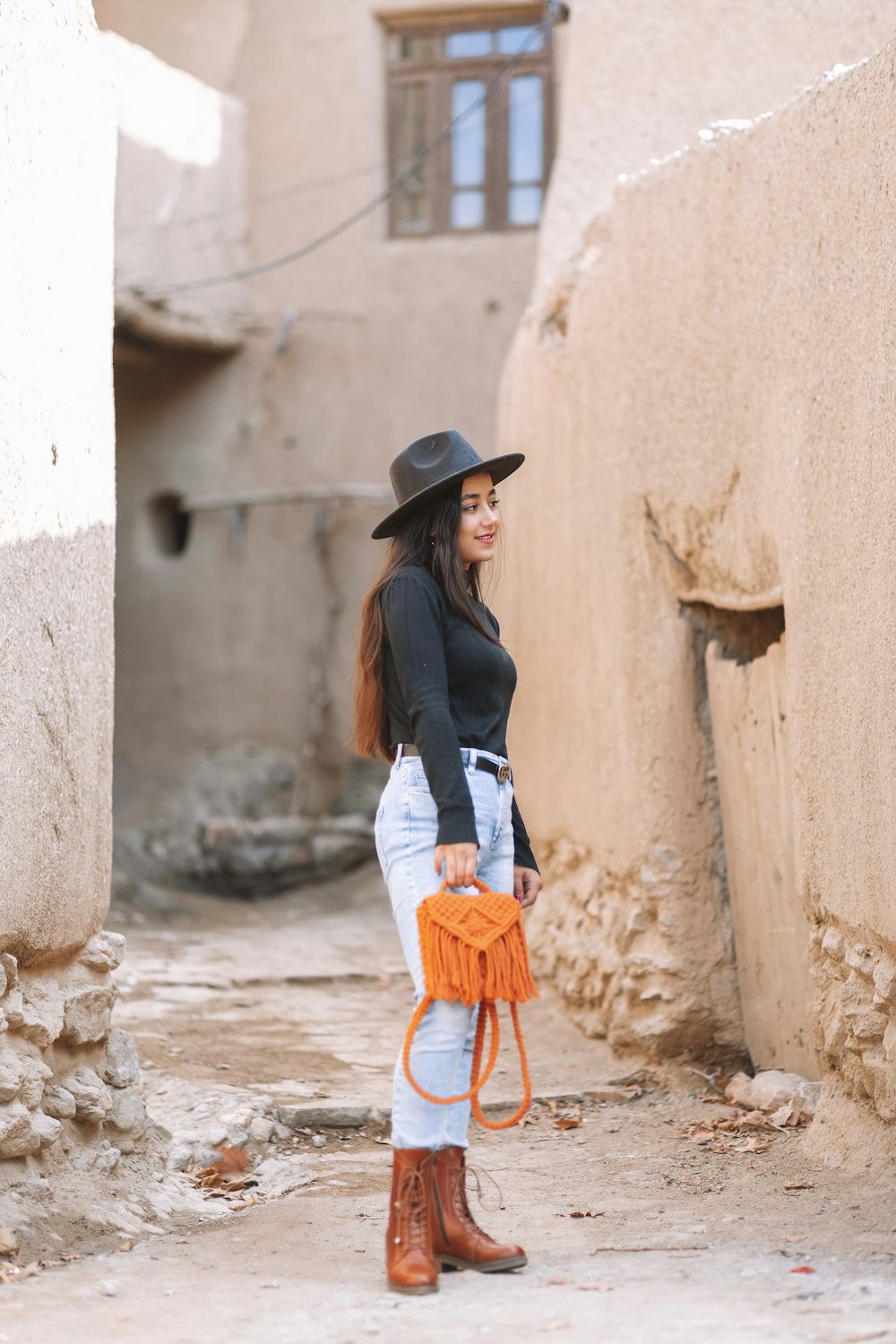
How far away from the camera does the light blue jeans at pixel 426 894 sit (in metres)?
2.87

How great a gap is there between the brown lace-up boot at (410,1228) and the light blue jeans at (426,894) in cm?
3

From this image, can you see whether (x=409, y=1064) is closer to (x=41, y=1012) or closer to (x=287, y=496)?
(x=41, y=1012)

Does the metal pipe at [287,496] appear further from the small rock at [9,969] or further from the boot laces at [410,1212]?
the boot laces at [410,1212]

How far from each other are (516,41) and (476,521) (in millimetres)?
8961

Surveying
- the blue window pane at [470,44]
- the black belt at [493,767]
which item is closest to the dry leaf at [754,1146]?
the black belt at [493,767]

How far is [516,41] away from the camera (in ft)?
35.9

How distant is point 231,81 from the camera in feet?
37.5

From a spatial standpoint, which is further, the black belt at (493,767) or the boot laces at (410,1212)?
the black belt at (493,767)

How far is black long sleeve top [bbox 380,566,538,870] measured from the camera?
283cm

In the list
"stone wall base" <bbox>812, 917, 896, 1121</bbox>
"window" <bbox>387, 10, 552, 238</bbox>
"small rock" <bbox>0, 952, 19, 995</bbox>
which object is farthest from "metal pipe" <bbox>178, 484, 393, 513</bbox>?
"small rock" <bbox>0, 952, 19, 995</bbox>

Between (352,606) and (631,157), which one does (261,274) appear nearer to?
(352,606)

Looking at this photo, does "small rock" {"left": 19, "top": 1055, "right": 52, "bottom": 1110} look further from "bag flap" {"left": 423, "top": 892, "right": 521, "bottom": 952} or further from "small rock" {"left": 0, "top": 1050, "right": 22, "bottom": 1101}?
"bag flap" {"left": 423, "top": 892, "right": 521, "bottom": 952}

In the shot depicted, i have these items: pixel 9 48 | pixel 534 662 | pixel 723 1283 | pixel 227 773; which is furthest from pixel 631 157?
pixel 227 773

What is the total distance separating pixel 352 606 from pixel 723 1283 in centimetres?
876
